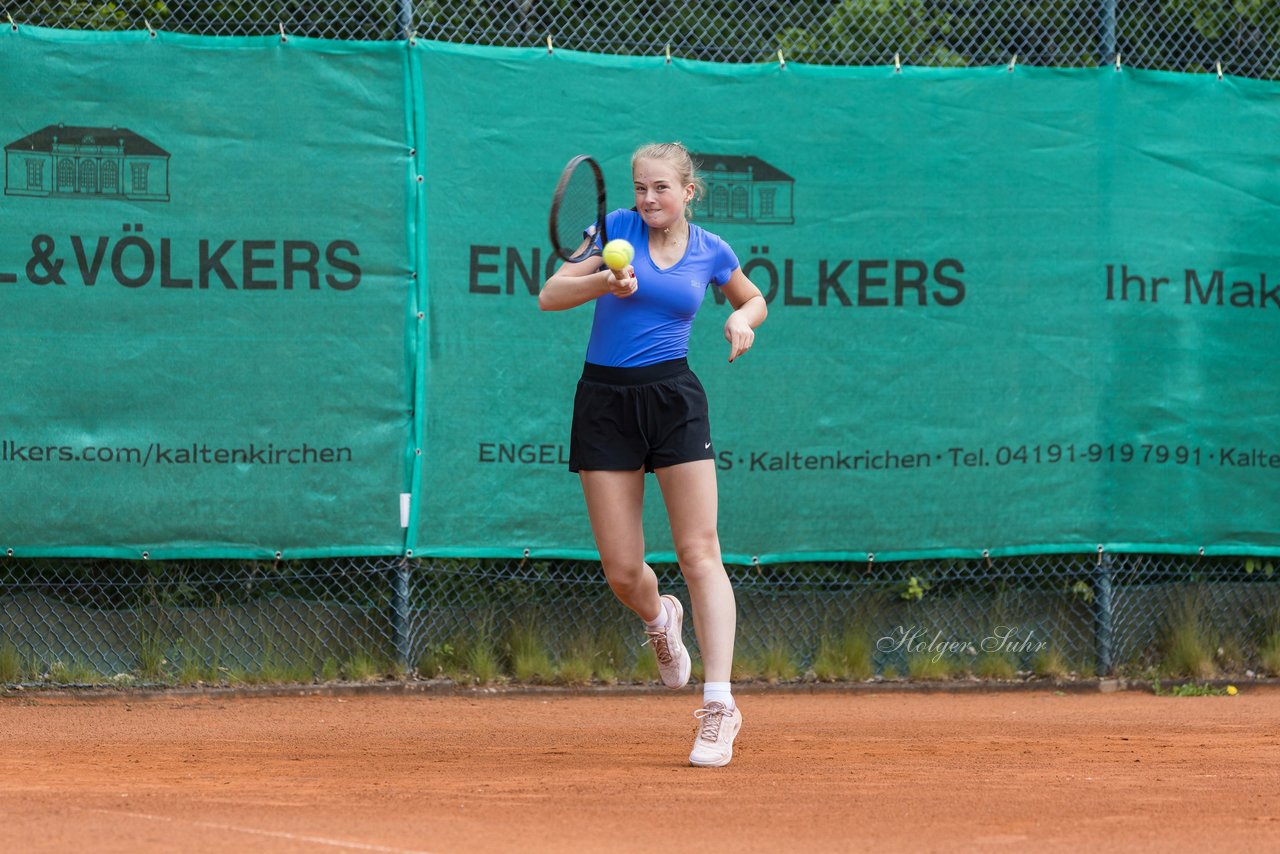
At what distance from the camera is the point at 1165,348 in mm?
6715

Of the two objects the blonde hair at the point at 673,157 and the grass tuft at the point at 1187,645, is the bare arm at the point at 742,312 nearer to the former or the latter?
the blonde hair at the point at 673,157

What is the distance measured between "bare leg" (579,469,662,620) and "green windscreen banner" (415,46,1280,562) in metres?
1.68

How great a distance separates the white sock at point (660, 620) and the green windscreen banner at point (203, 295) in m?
1.67

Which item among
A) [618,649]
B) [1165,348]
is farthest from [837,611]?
[1165,348]

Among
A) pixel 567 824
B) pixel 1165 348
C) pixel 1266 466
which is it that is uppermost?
pixel 1165 348

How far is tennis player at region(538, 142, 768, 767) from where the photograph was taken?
4.55 m

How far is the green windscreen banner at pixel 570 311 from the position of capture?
6.02m

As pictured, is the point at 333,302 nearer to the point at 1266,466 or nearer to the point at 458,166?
the point at 458,166

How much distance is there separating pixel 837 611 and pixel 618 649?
1.00 m

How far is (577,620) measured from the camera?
6609mm

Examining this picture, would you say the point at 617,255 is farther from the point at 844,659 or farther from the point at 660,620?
the point at 844,659

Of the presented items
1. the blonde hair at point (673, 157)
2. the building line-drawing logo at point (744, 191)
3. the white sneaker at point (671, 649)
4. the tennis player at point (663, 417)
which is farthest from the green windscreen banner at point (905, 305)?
the blonde hair at point (673, 157)

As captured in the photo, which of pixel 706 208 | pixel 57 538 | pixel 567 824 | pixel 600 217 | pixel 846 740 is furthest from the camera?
pixel 706 208

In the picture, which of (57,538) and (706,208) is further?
(706,208)
